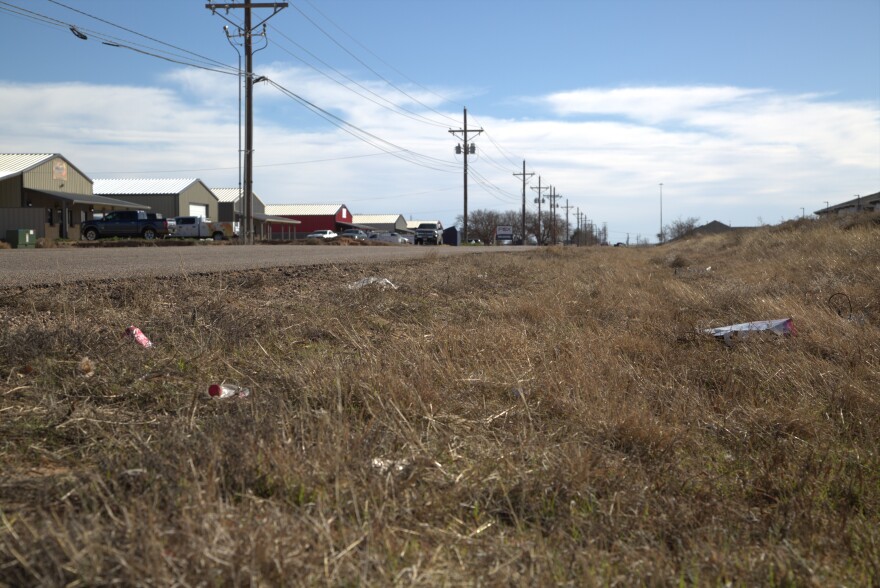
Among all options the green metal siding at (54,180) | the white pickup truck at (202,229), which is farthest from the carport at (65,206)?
the white pickup truck at (202,229)

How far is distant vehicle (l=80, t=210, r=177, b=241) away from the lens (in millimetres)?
44281

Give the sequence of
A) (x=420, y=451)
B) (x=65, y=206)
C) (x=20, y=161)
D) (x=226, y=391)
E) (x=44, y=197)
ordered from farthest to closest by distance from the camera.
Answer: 1. (x=20, y=161)
2. (x=44, y=197)
3. (x=65, y=206)
4. (x=226, y=391)
5. (x=420, y=451)

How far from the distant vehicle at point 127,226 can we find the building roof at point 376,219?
101934 mm

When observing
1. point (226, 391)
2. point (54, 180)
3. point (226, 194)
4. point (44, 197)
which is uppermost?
point (226, 194)

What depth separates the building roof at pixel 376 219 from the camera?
148 m

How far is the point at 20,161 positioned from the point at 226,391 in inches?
2381

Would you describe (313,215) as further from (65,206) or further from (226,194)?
(65,206)

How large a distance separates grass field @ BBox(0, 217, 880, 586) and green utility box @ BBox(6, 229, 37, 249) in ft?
88.1

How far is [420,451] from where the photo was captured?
3.70 metres

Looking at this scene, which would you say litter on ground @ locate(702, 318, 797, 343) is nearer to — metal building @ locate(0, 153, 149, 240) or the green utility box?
the green utility box

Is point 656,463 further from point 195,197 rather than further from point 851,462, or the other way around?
point 195,197

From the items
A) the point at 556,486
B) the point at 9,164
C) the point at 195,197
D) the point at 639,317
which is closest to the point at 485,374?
the point at 556,486

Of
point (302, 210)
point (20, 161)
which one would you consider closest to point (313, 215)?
point (302, 210)

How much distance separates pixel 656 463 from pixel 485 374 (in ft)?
5.26
